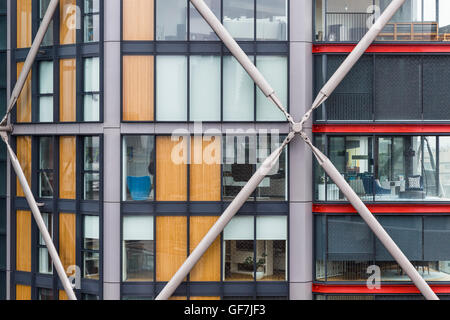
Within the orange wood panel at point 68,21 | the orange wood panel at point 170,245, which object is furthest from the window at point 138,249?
the orange wood panel at point 68,21

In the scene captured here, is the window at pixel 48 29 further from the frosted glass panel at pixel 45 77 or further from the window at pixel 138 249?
the window at pixel 138 249

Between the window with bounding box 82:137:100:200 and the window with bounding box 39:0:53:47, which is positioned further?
the window with bounding box 39:0:53:47

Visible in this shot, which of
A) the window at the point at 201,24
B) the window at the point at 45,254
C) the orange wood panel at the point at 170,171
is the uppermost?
the window at the point at 201,24

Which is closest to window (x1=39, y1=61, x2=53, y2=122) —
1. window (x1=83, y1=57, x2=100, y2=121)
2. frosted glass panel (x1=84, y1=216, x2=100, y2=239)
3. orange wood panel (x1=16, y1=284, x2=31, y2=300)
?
window (x1=83, y1=57, x2=100, y2=121)

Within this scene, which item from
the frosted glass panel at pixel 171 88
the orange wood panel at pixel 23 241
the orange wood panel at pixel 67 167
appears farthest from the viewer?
the orange wood panel at pixel 23 241

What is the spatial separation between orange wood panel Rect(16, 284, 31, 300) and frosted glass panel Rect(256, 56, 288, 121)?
1123 cm

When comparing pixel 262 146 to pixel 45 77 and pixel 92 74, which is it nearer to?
pixel 92 74

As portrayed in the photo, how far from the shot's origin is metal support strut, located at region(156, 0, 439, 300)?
794 inches

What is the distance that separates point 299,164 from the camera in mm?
20781

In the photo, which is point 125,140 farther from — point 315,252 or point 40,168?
point 315,252

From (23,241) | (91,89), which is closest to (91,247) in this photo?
(23,241)

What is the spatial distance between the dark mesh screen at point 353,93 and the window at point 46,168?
1052cm

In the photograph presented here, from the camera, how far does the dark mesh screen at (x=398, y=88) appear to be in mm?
21031

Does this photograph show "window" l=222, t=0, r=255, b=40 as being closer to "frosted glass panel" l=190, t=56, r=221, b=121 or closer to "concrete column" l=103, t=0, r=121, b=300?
"frosted glass panel" l=190, t=56, r=221, b=121
